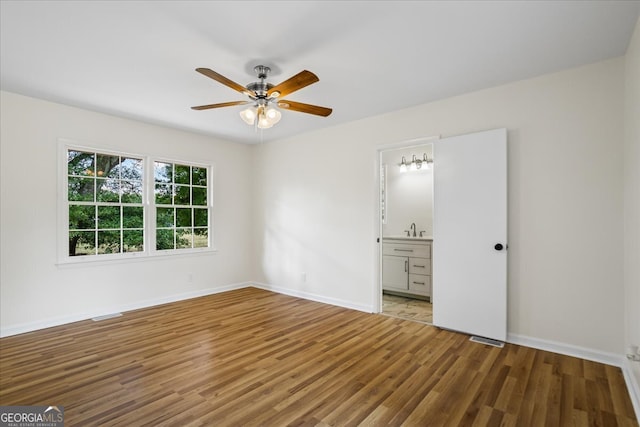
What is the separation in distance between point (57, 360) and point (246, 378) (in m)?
1.80

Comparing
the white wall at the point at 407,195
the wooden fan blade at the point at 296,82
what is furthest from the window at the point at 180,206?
the white wall at the point at 407,195

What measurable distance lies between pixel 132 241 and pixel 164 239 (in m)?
0.45

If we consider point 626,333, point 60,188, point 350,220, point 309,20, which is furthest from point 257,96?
point 626,333

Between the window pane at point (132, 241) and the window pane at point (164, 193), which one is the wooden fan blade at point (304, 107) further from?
the window pane at point (132, 241)

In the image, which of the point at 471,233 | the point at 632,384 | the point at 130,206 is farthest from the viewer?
the point at 130,206

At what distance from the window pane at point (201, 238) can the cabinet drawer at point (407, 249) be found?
3022 millimetres

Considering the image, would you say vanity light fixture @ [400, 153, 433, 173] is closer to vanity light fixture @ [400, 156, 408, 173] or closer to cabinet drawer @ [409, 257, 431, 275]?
vanity light fixture @ [400, 156, 408, 173]

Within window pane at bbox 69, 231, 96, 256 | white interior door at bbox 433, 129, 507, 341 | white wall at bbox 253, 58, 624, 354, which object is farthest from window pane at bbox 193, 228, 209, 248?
white interior door at bbox 433, 129, 507, 341

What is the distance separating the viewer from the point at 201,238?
5340 millimetres

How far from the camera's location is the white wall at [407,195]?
534 cm

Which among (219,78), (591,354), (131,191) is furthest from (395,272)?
(131,191)

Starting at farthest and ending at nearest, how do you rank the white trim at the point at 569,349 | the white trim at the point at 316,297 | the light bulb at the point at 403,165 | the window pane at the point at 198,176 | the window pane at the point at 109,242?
the light bulb at the point at 403,165 < the window pane at the point at 198,176 < the white trim at the point at 316,297 < the window pane at the point at 109,242 < the white trim at the point at 569,349

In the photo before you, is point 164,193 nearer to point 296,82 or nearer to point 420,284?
point 296,82

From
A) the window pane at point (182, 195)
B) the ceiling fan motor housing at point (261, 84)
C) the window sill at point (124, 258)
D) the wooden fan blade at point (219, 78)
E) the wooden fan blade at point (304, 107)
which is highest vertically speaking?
the ceiling fan motor housing at point (261, 84)
